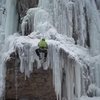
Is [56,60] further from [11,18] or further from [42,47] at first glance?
[11,18]

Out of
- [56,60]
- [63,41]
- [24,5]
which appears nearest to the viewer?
[56,60]

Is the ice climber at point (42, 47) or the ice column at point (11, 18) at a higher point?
the ice column at point (11, 18)

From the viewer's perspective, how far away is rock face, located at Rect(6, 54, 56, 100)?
13234 millimetres

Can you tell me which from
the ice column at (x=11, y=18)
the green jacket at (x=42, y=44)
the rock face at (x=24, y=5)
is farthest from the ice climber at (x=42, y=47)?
the rock face at (x=24, y=5)

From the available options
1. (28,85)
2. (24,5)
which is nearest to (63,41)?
(28,85)

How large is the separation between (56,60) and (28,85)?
1916mm

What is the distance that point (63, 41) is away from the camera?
13.6 metres

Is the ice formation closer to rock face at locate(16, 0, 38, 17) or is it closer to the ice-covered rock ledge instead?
the ice-covered rock ledge

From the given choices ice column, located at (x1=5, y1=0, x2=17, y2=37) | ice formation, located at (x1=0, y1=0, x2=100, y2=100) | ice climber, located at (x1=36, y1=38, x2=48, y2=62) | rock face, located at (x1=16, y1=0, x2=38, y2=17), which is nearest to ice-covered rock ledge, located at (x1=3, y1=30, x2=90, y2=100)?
ice formation, located at (x1=0, y1=0, x2=100, y2=100)

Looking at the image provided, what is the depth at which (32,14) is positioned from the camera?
14.9 metres

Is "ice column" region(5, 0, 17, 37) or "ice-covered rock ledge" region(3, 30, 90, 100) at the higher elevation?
"ice column" region(5, 0, 17, 37)

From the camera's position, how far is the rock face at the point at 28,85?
A: 13.2m

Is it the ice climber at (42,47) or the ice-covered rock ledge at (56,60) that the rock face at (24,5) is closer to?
the ice-covered rock ledge at (56,60)

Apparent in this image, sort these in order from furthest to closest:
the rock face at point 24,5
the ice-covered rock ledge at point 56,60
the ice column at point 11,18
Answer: the rock face at point 24,5, the ice column at point 11,18, the ice-covered rock ledge at point 56,60
